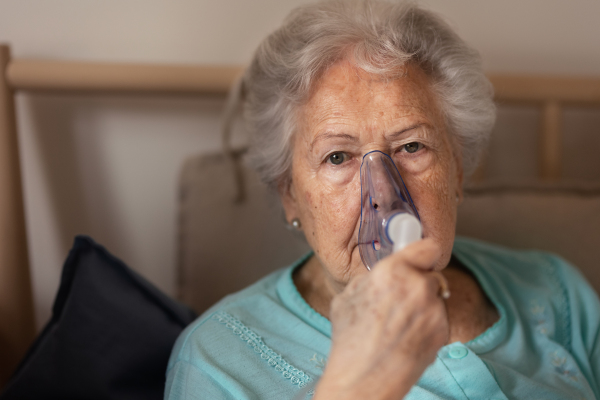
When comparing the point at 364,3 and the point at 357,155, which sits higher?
the point at 364,3

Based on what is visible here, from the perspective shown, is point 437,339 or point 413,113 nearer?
point 437,339

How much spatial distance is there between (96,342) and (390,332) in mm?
777

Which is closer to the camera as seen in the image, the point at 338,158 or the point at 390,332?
the point at 390,332

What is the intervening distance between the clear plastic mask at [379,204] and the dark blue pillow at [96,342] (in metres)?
0.58

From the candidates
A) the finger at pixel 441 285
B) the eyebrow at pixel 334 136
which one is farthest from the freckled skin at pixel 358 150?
the finger at pixel 441 285

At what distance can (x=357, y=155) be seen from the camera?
1.07 meters

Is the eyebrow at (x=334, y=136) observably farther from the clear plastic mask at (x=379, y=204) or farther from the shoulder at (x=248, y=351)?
the shoulder at (x=248, y=351)

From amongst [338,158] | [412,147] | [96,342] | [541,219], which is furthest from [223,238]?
[541,219]

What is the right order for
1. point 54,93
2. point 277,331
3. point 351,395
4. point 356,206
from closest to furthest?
point 351,395 < point 356,206 < point 277,331 < point 54,93

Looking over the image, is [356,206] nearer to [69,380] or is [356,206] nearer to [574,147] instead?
[69,380]

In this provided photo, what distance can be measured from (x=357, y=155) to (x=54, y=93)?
109 cm

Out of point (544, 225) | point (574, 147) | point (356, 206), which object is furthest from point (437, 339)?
point (574, 147)

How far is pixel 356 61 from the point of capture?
3.54ft

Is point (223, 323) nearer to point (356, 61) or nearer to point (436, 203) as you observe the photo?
point (436, 203)
